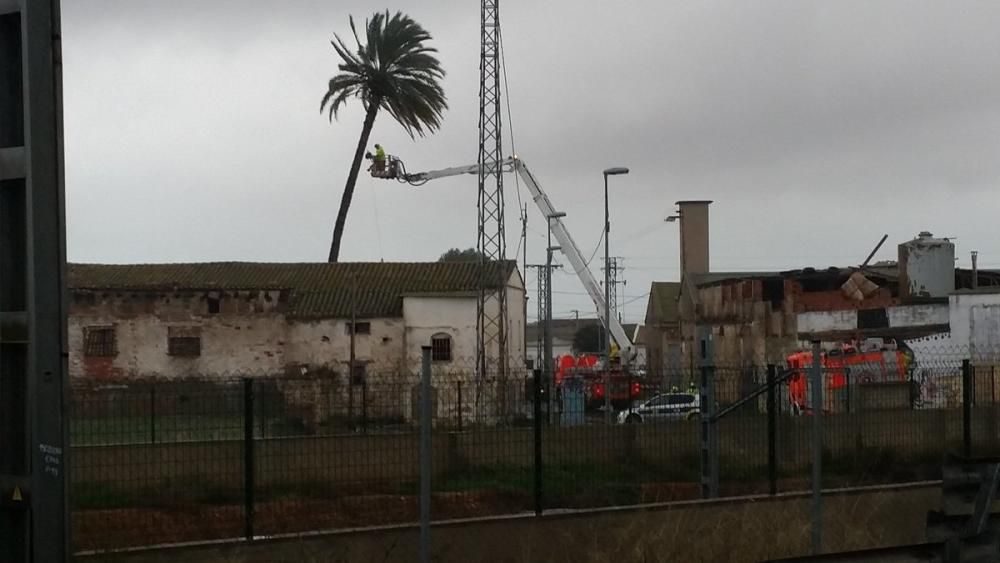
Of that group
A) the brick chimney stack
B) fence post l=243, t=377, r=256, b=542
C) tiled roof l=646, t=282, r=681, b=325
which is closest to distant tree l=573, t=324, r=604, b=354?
tiled roof l=646, t=282, r=681, b=325

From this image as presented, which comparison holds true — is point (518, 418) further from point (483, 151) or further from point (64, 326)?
point (483, 151)

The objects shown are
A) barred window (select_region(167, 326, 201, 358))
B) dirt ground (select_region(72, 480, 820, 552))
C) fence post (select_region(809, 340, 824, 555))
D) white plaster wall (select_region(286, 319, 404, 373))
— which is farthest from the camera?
white plaster wall (select_region(286, 319, 404, 373))

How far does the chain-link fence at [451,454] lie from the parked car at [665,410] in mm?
79

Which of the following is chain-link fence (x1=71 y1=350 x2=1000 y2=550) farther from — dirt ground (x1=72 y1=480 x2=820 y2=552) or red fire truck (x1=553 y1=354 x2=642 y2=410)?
red fire truck (x1=553 y1=354 x2=642 y2=410)

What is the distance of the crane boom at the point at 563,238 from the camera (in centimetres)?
6306

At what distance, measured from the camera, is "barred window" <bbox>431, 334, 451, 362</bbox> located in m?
52.8

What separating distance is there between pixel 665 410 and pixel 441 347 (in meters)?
33.9

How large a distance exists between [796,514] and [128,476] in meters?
6.88

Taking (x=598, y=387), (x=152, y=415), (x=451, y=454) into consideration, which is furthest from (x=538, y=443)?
(x=598, y=387)

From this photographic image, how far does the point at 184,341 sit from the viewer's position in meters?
50.9

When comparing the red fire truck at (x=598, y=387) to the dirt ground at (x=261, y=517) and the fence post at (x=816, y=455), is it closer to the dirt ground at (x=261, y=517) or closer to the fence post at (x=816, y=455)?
the dirt ground at (x=261, y=517)

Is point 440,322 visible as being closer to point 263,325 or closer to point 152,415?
point 263,325

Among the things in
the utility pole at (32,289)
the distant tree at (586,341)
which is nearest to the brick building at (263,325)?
the utility pole at (32,289)

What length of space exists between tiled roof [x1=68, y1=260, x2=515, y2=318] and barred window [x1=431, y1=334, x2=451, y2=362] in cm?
183
